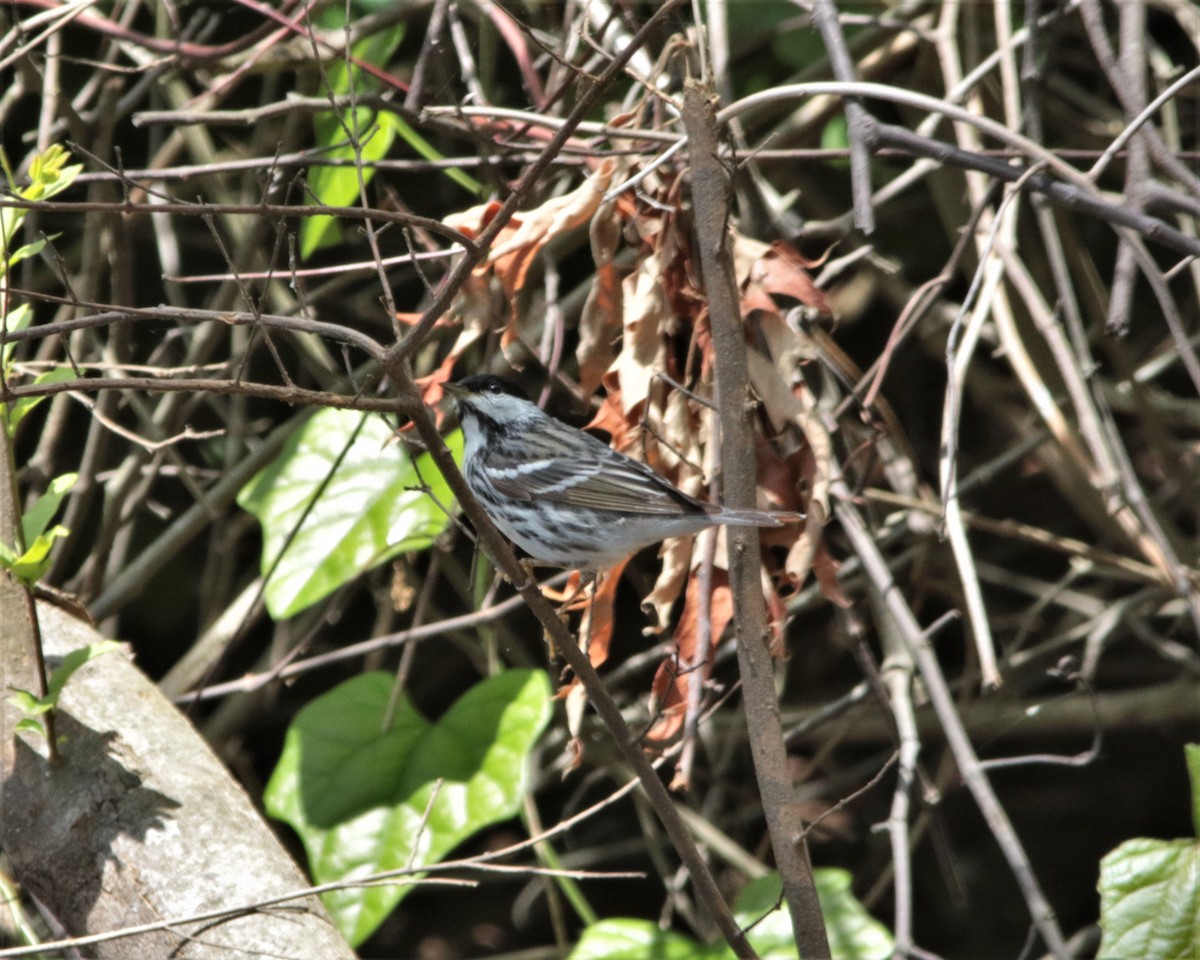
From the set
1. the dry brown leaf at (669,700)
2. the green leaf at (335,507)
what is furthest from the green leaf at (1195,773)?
the green leaf at (335,507)

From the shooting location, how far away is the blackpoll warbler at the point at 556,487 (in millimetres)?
3297

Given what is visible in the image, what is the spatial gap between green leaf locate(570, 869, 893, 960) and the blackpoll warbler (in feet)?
3.17

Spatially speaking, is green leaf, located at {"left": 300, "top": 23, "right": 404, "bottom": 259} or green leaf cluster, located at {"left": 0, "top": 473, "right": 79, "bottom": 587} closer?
green leaf cluster, located at {"left": 0, "top": 473, "right": 79, "bottom": 587}

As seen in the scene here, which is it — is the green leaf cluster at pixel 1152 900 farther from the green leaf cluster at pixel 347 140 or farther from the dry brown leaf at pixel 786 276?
the green leaf cluster at pixel 347 140

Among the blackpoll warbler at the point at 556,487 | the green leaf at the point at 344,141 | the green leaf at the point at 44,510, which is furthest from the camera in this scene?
the green leaf at the point at 344,141

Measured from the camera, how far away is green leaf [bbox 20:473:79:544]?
271 centimetres

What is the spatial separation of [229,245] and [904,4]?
2.61 m

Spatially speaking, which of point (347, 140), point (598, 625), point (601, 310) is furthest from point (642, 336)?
point (347, 140)

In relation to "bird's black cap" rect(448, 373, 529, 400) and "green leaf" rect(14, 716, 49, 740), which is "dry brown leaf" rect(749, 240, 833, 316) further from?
"green leaf" rect(14, 716, 49, 740)

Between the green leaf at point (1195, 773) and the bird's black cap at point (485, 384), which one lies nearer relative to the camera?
the green leaf at point (1195, 773)

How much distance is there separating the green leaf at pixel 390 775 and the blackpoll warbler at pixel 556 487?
41cm

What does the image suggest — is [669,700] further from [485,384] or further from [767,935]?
[485,384]

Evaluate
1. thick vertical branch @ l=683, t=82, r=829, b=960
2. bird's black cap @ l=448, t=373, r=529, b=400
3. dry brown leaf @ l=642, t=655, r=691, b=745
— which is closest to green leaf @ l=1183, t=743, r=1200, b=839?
thick vertical branch @ l=683, t=82, r=829, b=960

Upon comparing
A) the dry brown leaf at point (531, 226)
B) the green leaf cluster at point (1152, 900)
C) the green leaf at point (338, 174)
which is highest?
the green leaf at point (338, 174)
